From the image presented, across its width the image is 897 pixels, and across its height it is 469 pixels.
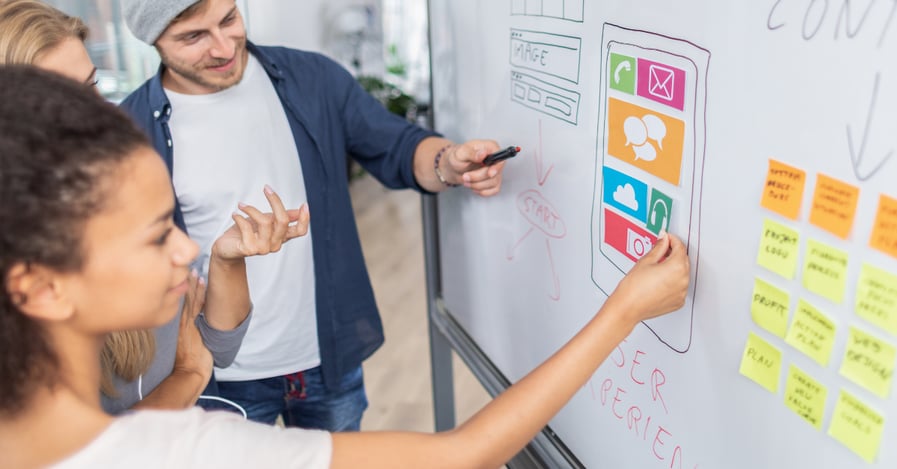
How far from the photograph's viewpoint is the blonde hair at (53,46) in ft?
3.20

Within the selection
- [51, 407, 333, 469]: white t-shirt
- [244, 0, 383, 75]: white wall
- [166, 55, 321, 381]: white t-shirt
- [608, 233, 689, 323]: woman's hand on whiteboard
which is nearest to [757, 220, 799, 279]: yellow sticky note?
[608, 233, 689, 323]: woman's hand on whiteboard

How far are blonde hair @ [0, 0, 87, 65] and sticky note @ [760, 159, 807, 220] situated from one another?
37.5 inches

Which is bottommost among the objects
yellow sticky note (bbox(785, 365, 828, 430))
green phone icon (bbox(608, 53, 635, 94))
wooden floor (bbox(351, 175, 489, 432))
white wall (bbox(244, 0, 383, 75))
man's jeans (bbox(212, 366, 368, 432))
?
wooden floor (bbox(351, 175, 489, 432))

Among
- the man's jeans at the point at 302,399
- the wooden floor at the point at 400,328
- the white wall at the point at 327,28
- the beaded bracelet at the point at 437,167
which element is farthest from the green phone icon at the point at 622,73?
the white wall at the point at 327,28

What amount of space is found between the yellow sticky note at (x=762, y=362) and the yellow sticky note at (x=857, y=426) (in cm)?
7

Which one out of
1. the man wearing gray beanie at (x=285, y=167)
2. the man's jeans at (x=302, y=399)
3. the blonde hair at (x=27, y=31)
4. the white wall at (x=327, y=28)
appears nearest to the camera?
the blonde hair at (x=27, y=31)

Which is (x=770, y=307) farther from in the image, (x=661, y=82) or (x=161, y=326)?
(x=161, y=326)

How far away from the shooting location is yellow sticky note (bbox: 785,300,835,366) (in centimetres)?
69

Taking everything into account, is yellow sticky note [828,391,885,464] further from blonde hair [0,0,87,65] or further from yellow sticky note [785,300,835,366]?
blonde hair [0,0,87,65]

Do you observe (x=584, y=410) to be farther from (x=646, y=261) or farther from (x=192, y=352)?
(x=192, y=352)

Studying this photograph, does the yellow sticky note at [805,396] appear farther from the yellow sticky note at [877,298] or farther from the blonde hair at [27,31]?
the blonde hair at [27,31]

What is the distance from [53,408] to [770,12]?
2.34ft

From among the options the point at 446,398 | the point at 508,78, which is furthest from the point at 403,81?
the point at 508,78

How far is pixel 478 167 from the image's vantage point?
4.24 feet
